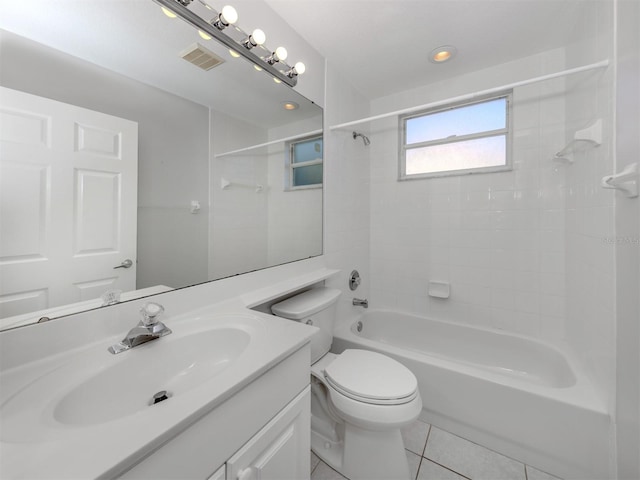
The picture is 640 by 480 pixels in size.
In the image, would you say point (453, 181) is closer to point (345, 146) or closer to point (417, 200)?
point (417, 200)

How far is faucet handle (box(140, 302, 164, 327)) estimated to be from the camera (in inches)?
32.3

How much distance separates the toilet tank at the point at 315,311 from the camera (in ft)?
4.41

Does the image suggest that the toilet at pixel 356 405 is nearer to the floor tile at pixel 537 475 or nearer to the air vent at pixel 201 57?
the floor tile at pixel 537 475

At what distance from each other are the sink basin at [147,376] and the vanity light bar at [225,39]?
1183mm

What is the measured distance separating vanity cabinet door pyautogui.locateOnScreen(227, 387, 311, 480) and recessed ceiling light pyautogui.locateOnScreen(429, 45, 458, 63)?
215 cm

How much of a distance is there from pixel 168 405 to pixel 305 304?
3.06 ft

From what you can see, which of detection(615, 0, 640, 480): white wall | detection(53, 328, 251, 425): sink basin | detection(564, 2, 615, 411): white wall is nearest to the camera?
detection(53, 328, 251, 425): sink basin

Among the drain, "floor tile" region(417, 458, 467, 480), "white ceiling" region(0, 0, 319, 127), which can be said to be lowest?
"floor tile" region(417, 458, 467, 480)

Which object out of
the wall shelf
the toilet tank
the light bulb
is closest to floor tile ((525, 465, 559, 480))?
the toilet tank

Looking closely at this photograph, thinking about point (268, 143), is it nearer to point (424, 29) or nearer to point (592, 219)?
point (424, 29)

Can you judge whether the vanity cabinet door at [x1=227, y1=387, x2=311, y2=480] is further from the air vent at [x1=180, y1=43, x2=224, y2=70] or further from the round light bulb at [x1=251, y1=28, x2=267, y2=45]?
the round light bulb at [x1=251, y1=28, x2=267, y2=45]

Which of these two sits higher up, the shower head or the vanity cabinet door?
the shower head

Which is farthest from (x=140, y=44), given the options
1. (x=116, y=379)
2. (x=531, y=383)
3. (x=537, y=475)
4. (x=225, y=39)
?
(x=537, y=475)

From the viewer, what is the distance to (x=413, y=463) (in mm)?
1329
